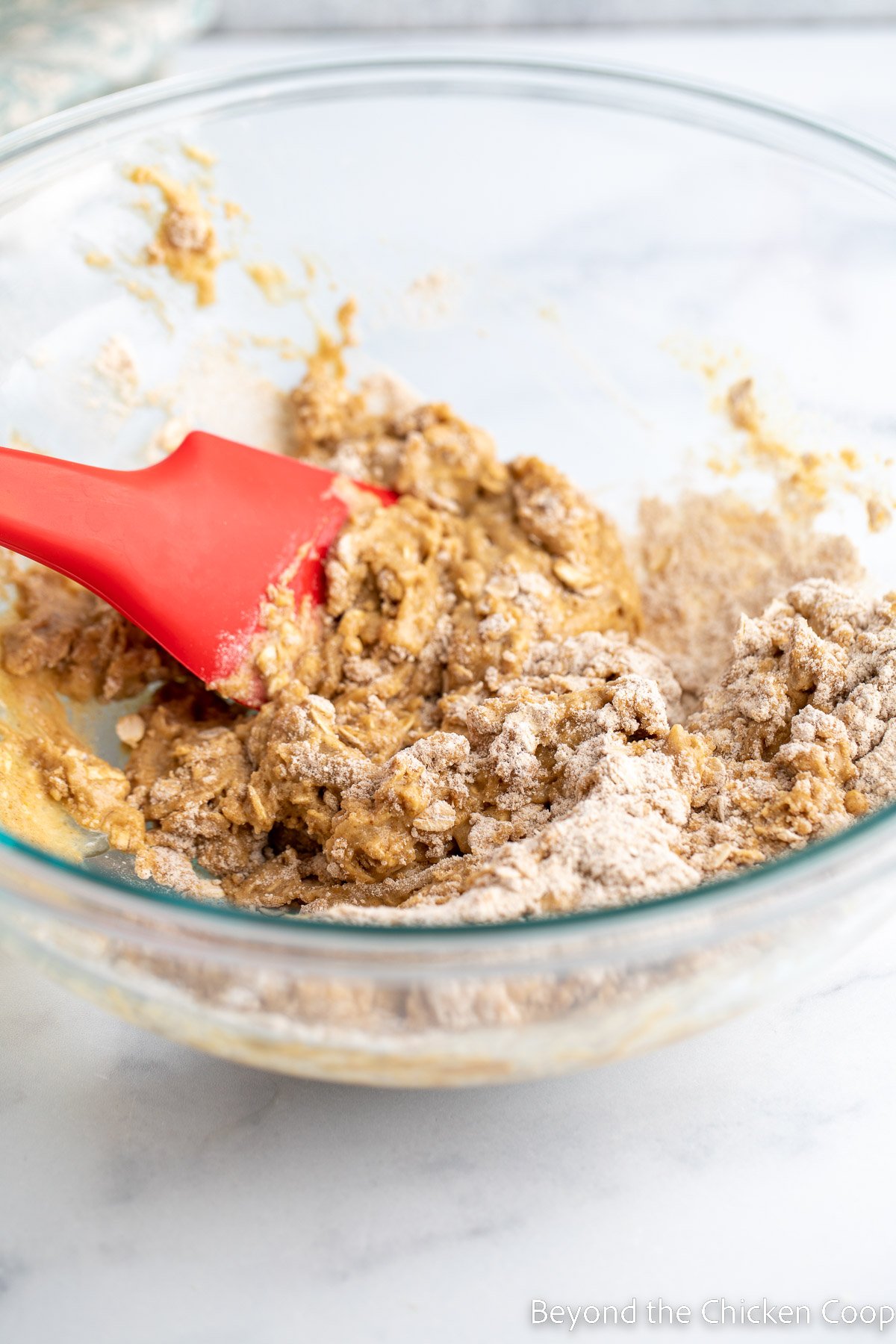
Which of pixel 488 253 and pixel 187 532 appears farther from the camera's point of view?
pixel 488 253

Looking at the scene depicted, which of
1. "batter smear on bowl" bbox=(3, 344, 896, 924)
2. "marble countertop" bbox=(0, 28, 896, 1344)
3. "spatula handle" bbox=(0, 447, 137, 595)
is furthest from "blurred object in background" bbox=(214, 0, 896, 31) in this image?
"marble countertop" bbox=(0, 28, 896, 1344)

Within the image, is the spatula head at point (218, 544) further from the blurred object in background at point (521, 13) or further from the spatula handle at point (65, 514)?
the blurred object in background at point (521, 13)

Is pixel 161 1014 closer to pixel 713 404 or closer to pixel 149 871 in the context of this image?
pixel 149 871

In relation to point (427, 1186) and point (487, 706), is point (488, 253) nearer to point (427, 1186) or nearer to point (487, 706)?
point (487, 706)

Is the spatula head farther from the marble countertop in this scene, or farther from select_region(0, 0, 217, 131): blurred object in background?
select_region(0, 0, 217, 131): blurred object in background

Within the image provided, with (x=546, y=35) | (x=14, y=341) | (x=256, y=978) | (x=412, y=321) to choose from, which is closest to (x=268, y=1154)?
(x=256, y=978)

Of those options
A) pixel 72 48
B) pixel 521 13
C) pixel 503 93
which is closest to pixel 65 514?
pixel 503 93
